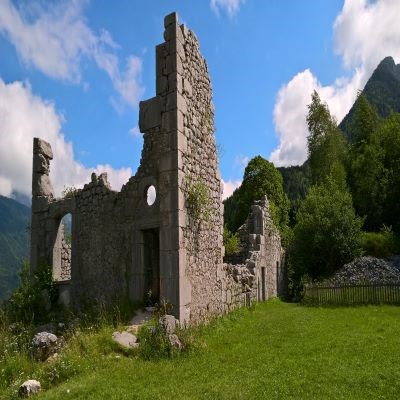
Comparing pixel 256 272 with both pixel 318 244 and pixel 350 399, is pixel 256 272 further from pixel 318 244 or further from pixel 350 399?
pixel 350 399

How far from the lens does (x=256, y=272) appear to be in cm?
1820

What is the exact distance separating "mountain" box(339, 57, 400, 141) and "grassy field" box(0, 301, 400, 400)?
67527mm

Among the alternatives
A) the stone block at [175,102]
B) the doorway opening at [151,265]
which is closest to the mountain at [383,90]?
the stone block at [175,102]

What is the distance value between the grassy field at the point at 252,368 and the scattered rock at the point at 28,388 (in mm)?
227

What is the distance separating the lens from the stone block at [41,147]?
15.6 meters

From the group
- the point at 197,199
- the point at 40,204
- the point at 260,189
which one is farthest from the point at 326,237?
the point at 40,204

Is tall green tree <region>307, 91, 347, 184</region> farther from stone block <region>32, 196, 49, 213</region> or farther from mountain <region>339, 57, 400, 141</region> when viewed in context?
mountain <region>339, 57, 400, 141</region>

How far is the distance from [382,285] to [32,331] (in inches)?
462

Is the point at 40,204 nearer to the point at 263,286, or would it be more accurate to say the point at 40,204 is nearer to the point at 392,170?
the point at 263,286

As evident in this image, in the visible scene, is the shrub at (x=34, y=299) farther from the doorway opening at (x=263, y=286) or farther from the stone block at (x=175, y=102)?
the doorway opening at (x=263, y=286)

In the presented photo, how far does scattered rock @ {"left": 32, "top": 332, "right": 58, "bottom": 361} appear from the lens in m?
8.12

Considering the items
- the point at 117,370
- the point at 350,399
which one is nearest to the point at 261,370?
the point at 350,399

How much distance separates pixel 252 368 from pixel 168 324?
200 cm

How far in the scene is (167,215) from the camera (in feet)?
32.7
